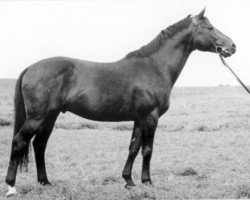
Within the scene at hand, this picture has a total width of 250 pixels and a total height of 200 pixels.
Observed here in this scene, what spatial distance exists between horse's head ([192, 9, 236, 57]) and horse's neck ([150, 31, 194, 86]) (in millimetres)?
181

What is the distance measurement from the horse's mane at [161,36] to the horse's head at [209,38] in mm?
194

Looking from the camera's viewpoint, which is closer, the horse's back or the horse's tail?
the horse's back

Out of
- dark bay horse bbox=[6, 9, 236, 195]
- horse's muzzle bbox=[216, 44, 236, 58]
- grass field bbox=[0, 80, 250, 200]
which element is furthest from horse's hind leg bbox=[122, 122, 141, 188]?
horse's muzzle bbox=[216, 44, 236, 58]

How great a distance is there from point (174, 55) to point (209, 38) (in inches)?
29.1

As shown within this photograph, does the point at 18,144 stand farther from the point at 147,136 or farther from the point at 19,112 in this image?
the point at 147,136

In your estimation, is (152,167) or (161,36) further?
(152,167)

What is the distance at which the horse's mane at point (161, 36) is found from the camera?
7.39 m

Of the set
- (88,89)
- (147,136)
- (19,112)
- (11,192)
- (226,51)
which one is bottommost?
(11,192)

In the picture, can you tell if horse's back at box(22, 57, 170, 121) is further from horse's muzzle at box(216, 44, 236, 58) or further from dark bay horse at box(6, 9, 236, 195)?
horse's muzzle at box(216, 44, 236, 58)

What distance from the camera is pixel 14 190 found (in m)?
6.68

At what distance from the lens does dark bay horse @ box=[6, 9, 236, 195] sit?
6.70 m

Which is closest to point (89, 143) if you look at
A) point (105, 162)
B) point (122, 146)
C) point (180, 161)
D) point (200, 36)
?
point (122, 146)

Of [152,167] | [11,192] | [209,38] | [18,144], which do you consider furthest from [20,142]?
[152,167]

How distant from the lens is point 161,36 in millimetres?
7488
